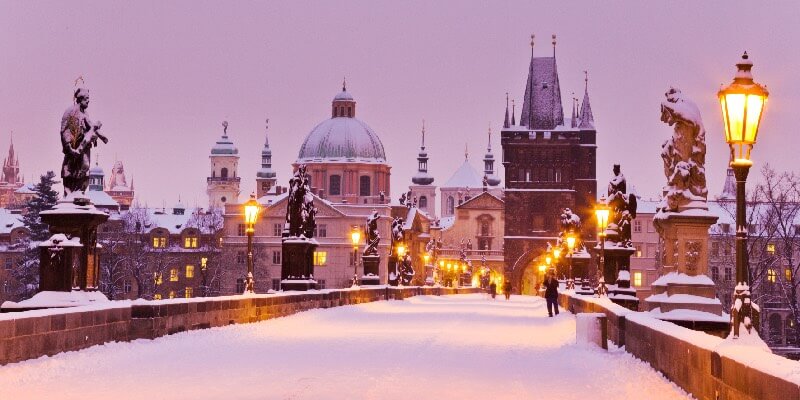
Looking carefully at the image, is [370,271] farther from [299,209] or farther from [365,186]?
[365,186]

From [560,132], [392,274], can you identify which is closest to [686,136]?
[392,274]

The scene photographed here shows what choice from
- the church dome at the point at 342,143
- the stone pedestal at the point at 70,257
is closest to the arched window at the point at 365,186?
the church dome at the point at 342,143

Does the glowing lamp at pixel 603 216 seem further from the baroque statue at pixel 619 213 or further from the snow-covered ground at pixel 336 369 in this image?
the snow-covered ground at pixel 336 369

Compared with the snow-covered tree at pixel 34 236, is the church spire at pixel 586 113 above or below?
above

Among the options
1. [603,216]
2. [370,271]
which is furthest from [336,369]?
[370,271]

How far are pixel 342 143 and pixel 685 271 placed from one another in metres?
130

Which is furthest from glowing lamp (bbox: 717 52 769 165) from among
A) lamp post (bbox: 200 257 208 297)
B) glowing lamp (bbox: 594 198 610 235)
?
lamp post (bbox: 200 257 208 297)

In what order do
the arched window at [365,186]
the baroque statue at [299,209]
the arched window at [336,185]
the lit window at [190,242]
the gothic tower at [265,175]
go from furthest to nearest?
the gothic tower at [265,175]
the arched window at [365,186]
the arched window at [336,185]
the lit window at [190,242]
the baroque statue at [299,209]

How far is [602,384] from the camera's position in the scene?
50.3ft

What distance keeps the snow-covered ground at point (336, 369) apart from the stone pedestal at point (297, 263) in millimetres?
14153

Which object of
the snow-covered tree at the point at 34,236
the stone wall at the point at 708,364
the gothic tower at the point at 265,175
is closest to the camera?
the stone wall at the point at 708,364

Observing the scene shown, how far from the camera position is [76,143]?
22.9 meters

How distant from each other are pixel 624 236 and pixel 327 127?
119 metres

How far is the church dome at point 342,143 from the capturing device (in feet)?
500
